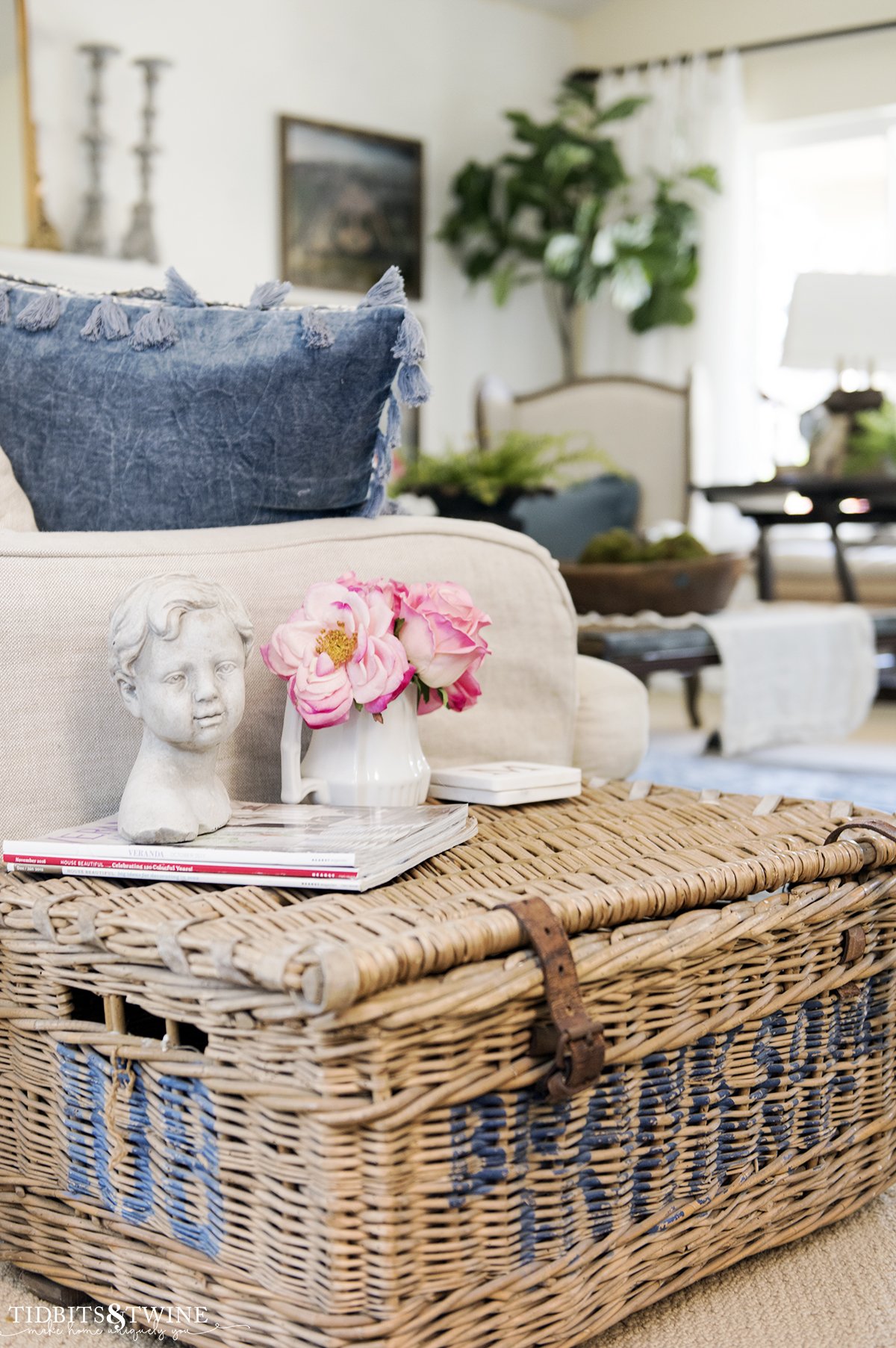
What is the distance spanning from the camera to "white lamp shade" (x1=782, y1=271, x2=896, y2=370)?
376 cm

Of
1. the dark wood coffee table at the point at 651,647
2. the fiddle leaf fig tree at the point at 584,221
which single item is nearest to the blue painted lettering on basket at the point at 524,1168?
the dark wood coffee table at the point at 651,647

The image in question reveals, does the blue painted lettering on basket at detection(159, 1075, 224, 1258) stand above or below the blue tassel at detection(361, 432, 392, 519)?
below

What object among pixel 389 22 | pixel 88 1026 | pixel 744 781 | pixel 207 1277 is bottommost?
pixel 744 781

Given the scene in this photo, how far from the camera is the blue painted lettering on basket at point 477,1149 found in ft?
3.00

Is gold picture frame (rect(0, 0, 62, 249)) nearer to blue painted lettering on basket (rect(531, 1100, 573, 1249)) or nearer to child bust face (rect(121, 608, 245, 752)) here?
child bust face (rect(121, 608, 245, 752))

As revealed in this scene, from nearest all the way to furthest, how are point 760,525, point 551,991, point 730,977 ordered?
point 551,991 < point 730,977 < point 760,525

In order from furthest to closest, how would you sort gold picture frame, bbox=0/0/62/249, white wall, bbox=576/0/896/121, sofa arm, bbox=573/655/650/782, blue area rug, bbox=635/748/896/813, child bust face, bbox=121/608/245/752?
white wall, bbox=576/0/896/121
gold picture frame, bbox=0/0/62/249
blue area rug, bbox=635/748/896/813
sofa arm, bbox=573/655/650/782
child bust face, bbox=121/608/245/752

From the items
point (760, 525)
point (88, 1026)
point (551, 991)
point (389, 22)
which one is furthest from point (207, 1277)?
point (389, 22)

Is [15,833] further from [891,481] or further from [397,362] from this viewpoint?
[891,481]

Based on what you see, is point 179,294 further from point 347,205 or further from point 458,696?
point 347,205

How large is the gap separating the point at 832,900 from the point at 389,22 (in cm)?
537

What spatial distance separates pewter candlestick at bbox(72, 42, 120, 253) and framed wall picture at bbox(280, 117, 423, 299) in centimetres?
82

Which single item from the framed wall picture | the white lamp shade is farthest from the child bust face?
the framed wall picture

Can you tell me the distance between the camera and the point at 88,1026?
102 centimetres
